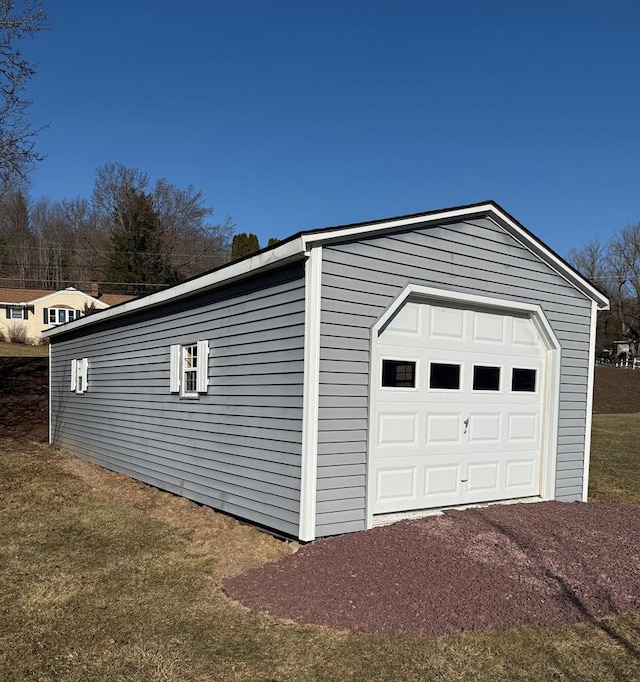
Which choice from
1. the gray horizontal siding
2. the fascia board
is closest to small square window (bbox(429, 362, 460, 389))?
the gray horizontal siding

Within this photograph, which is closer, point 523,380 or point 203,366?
point 203,366

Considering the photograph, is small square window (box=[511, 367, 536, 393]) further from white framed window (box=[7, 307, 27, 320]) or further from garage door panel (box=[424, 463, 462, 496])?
white framed window (box=[7, 307, 27, 320])

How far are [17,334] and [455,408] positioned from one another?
99.2 feet

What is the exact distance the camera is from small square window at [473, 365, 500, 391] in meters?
6.95

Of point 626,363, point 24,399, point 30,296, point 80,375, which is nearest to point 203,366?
point 80,375

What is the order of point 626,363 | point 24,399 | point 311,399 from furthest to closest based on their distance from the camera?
point 626,363
point 24,399
point 311,399

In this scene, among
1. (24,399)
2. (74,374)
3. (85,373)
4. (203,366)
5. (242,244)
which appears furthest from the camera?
(242,244)

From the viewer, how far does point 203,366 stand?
7.28 meters

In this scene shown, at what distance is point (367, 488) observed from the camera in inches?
225

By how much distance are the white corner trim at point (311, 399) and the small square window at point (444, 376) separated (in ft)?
5.65

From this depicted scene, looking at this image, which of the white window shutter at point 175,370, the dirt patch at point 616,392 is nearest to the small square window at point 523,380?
the white window shutter at point 175,370

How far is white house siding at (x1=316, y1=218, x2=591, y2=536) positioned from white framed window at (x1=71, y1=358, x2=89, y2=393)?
7848 millimetres

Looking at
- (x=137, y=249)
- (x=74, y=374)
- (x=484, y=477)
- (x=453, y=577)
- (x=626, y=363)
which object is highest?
(x=137, y=249)

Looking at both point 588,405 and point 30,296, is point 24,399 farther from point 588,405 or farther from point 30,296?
point 30,296
